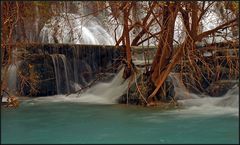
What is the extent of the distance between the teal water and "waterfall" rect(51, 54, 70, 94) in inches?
117

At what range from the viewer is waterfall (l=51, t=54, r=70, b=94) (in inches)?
494

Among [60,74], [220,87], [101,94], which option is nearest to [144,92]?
[220,87]

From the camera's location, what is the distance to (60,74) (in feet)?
41.7

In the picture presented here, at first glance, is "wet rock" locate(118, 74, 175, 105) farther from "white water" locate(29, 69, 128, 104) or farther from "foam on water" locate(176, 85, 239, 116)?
"white water" locate(29, 69, 128, 104)

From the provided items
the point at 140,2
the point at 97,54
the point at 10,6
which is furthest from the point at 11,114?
the point at 97,54

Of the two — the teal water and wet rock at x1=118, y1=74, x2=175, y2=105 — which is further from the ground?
wet rock at x1=118, y1=74, x2=175, y2=105

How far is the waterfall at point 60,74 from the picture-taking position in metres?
12.6

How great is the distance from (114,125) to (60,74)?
18.1ft

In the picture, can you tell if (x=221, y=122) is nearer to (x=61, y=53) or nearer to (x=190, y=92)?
(x=190, y=92)

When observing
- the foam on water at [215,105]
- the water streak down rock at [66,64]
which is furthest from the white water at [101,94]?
the foam on water at [215,105]

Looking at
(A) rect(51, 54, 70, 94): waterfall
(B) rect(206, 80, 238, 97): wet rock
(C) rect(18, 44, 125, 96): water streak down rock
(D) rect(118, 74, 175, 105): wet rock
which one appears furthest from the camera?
(A) rect(51, 54, 70, 94): waterfall

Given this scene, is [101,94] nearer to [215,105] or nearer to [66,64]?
[66,64]

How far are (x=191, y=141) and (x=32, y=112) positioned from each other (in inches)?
144

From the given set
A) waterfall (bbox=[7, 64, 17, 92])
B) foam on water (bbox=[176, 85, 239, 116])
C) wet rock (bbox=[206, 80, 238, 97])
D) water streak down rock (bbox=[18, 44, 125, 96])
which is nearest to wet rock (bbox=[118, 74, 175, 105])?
foam on water (bbox=[176, 85, 239, 116])
